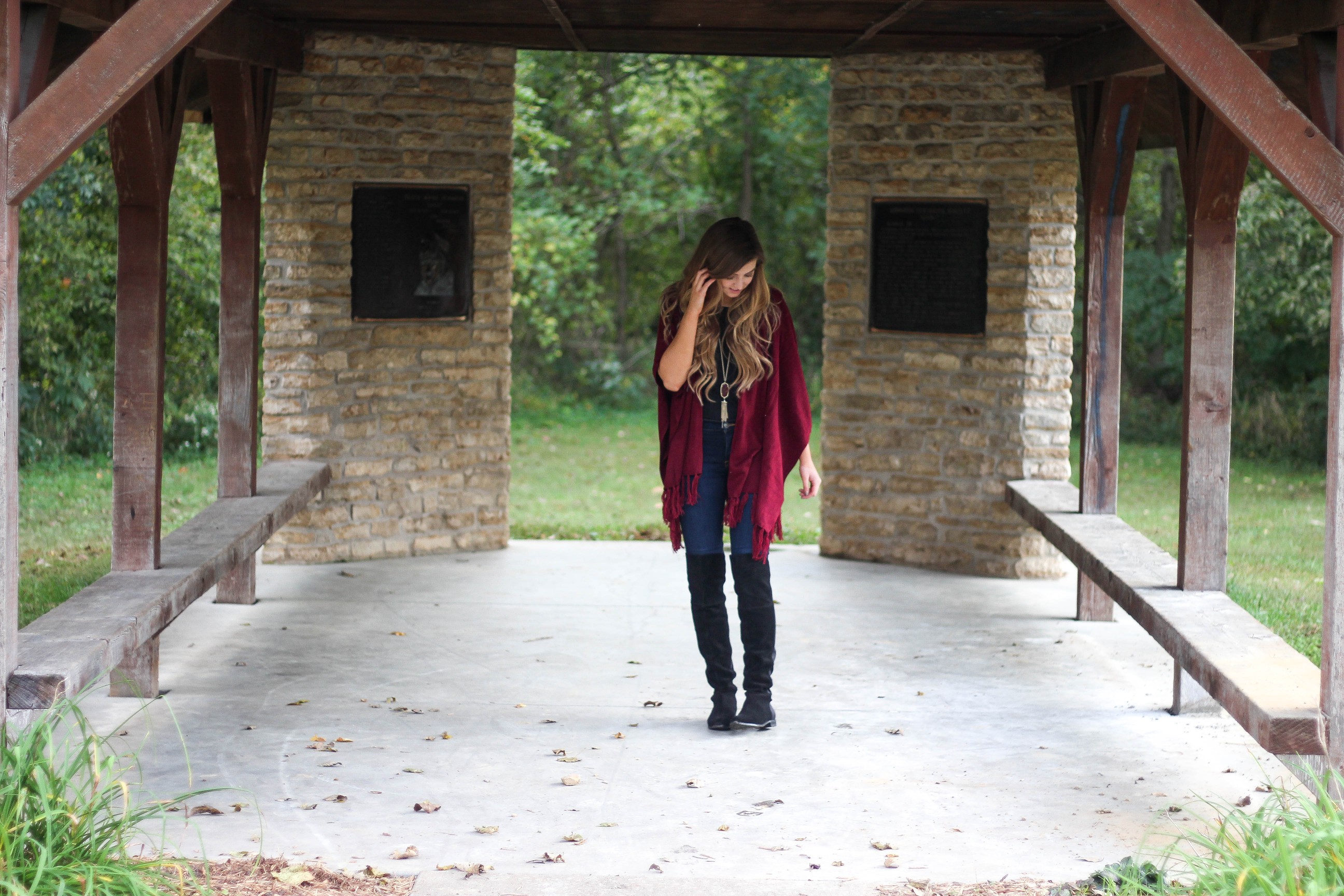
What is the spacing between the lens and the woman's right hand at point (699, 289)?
445 cm

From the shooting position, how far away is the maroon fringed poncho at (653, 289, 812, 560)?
4.56 metres

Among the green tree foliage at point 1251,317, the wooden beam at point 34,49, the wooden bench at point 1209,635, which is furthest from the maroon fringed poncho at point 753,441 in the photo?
the green tree foliage at point 1251,317

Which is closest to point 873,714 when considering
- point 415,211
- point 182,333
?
A: point 415,211

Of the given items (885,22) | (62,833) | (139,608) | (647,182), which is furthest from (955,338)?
(647,182)

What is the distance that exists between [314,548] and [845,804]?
4.22 meters

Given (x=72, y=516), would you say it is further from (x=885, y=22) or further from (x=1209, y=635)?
(x=1209, y=635)

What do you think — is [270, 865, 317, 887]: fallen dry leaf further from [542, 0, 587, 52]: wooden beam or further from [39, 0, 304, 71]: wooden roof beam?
[542, 0, 587, 52]: wooden beam

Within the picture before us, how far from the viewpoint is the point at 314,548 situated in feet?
24.6

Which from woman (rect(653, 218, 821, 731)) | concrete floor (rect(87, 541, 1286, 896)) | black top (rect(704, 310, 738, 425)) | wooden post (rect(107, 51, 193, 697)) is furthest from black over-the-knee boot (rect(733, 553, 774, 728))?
wooden post (rect(107, 51, 193, 697))

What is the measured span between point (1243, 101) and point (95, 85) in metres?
3.00

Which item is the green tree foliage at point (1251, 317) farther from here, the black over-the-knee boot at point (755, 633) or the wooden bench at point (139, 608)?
the wooden bench at point (139, 608)

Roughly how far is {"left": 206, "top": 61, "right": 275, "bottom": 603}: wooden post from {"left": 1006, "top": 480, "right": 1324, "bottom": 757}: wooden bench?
3.73 meters

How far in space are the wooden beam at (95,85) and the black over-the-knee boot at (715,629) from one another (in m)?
2.21

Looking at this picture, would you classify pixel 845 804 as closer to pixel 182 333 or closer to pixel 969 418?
pixel 969 418
